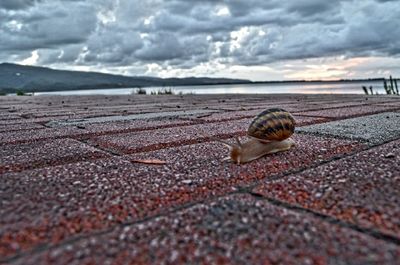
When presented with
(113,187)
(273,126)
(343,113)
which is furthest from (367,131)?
(113,187)

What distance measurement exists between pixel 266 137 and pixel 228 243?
850 mm

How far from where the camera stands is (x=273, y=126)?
5.02 feet

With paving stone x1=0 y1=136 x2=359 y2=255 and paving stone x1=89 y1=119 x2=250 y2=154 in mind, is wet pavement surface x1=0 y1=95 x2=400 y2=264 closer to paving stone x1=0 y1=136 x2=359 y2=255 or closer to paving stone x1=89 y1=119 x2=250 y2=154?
paving stone x1=0 y1=136 x2=359 y2=255

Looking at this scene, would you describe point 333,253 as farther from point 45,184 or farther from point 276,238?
point 45,184

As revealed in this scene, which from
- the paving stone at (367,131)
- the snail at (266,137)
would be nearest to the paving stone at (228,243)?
the snail at (266,137)

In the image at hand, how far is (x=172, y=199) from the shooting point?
0.91 metres

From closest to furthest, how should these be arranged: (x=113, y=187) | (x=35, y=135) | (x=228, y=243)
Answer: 1. (x=228, y=243)
2. (x=113, y=187)
3. (x=35, y=135)

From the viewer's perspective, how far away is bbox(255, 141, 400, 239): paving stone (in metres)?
0.77

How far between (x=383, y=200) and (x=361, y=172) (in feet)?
0.80

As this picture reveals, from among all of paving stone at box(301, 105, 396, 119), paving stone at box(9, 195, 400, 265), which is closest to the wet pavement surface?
paving stone at box(9, 195, 400, 265)

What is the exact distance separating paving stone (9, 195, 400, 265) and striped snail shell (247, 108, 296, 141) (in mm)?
723

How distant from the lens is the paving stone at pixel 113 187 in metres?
0.76

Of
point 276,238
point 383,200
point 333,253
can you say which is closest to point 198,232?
point 276,238

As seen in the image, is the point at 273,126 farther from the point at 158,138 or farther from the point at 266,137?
the point at 158,138
